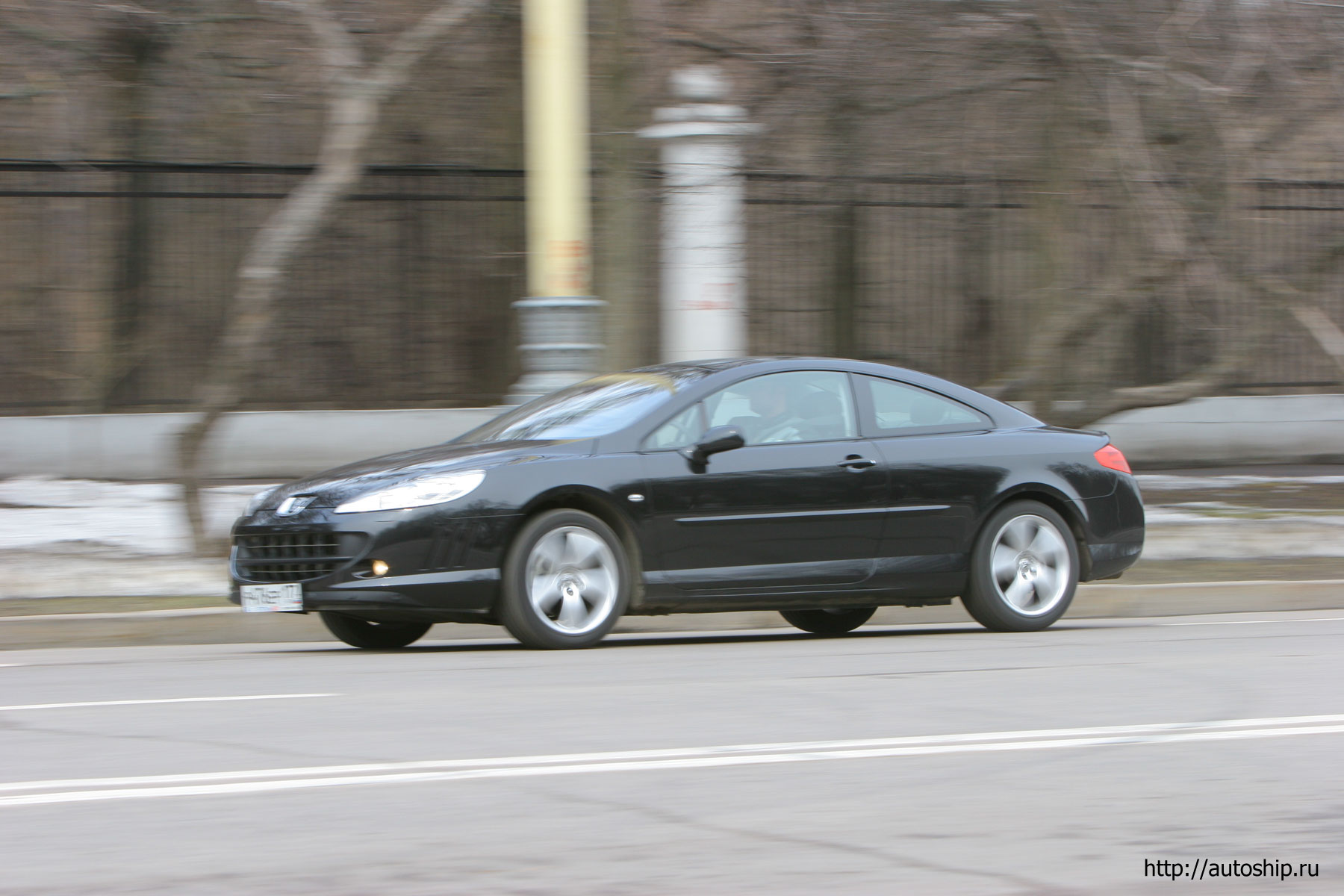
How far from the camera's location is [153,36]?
560 inches

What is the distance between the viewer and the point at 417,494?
732 centimetres

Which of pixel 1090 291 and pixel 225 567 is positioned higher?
pixel 1090 291

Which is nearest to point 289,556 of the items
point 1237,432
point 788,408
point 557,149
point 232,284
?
point 788,408

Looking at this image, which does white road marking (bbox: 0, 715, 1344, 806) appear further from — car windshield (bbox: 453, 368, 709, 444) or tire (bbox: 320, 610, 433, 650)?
tire (bbox: 320, 610, 433, 650)

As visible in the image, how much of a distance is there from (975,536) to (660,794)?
427cm

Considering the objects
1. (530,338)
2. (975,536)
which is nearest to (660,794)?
(975,536)

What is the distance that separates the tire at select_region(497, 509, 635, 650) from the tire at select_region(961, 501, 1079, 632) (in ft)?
6.28

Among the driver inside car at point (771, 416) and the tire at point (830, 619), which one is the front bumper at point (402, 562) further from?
the tire at point (830, 619)

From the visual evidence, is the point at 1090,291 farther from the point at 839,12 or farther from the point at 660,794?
the point at 660,794

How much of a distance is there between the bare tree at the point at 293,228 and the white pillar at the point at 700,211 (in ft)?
6.57

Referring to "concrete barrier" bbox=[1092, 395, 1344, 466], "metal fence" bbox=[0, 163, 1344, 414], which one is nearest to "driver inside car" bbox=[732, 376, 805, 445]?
"metal fence" bbox=[0, 163, 1344, 414]

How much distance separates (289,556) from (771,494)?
2231 mm

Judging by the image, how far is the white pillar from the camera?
12.4m

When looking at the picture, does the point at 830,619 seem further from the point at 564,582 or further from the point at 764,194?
the point at 764,194
